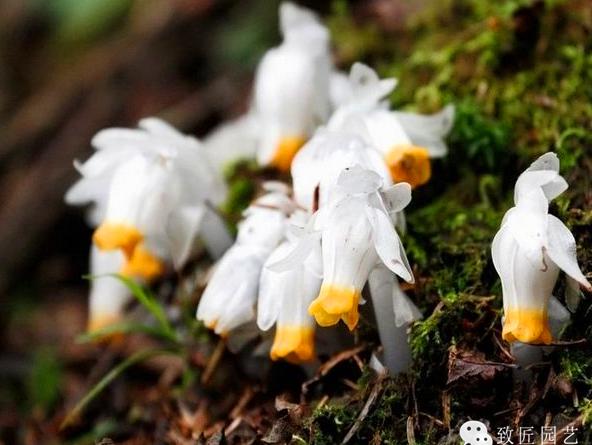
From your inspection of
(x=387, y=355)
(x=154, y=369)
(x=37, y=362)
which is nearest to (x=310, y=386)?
(x=387, y=355)

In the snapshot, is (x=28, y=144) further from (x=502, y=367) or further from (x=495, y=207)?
(x=502, y=367)

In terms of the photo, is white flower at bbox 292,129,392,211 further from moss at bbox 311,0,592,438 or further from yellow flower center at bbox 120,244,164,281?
yellow flower center at bbox 120,244,164,281

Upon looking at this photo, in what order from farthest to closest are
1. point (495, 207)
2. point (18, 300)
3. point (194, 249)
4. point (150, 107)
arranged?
point (150, 107) → point (18, 300) → point (194, 249) → point (495, 207)

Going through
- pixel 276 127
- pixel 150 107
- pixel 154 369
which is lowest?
pixel 154 369

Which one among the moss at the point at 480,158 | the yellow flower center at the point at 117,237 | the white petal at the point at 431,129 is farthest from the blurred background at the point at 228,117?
the yellow flower center at the point at 117,237

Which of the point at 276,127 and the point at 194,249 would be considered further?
the point at 194,249

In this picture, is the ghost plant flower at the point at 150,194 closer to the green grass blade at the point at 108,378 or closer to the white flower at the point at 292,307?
the green grass blade at the point at 108,378

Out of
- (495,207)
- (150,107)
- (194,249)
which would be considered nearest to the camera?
(495,207)

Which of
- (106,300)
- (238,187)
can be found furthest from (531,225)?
(106,300)

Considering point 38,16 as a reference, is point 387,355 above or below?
below
